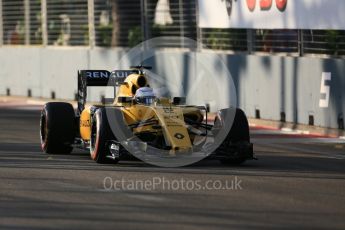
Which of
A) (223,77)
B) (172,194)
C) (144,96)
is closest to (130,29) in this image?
(223,77)

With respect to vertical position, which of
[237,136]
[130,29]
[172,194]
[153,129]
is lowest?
[172,194]

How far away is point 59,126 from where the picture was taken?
64.7 ft

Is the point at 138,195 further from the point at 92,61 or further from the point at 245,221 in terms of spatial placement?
the point at 92,61

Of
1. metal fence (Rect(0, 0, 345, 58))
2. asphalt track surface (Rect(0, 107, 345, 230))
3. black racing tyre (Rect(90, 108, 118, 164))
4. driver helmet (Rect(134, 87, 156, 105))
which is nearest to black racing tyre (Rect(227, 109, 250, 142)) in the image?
asphalt track surface (Rect(0, 107, 345, 230))

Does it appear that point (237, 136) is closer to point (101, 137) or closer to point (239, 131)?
point (239, 131)

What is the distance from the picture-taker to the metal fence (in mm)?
27656

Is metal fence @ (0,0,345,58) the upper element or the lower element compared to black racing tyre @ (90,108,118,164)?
upper

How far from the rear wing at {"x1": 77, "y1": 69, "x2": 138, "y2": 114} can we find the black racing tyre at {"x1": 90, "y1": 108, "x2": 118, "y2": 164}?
155cm

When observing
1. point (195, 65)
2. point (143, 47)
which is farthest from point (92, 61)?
point (195, 65)

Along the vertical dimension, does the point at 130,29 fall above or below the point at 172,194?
above

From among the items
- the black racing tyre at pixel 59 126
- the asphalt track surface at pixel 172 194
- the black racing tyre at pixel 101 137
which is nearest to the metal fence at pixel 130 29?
the asphalt track surface at pixel 172 194

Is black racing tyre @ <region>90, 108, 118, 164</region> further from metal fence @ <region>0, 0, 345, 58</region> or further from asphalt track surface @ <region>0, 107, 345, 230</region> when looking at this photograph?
metal fence @ <region>0, 0, 345, 58</region>

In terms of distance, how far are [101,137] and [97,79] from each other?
2.61m
